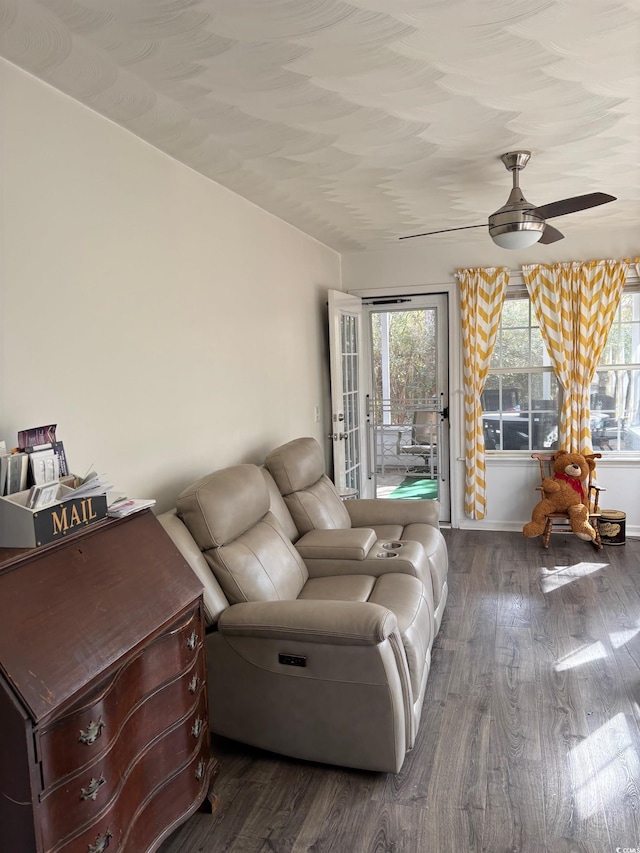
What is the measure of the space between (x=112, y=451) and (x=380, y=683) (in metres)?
1.33

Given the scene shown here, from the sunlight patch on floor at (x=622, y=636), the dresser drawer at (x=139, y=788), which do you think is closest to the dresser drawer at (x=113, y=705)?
the dresser drawer at (x=139, y=788)

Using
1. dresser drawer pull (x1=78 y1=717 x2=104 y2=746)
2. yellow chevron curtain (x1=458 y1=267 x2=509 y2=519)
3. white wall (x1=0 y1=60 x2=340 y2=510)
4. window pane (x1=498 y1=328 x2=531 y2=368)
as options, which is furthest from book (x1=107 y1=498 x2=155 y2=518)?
window pane (x1=498 y1=328 x2=531 y2=368)

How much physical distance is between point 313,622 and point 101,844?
3.10 ft

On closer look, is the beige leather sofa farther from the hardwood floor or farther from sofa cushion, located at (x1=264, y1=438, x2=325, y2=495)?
the hardwood floor

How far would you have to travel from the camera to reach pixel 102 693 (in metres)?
1.58

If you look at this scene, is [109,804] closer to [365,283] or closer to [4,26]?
[4,26]

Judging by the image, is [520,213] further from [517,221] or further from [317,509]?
[317,509]

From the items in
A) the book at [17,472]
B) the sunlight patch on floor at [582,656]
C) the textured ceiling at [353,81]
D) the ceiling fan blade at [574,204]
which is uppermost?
the textured ceiling at [353,81]

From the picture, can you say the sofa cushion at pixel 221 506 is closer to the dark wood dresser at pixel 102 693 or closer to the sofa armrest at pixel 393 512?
the dark wood dresser at pixel 102 693

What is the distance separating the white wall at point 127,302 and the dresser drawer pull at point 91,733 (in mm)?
926

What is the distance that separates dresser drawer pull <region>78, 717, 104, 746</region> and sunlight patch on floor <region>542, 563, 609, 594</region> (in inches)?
127

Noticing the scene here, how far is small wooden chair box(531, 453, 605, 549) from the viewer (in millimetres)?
5004

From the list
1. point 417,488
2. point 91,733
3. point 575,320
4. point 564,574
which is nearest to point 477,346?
point 575,320

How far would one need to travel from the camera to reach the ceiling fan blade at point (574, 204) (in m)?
3.01
